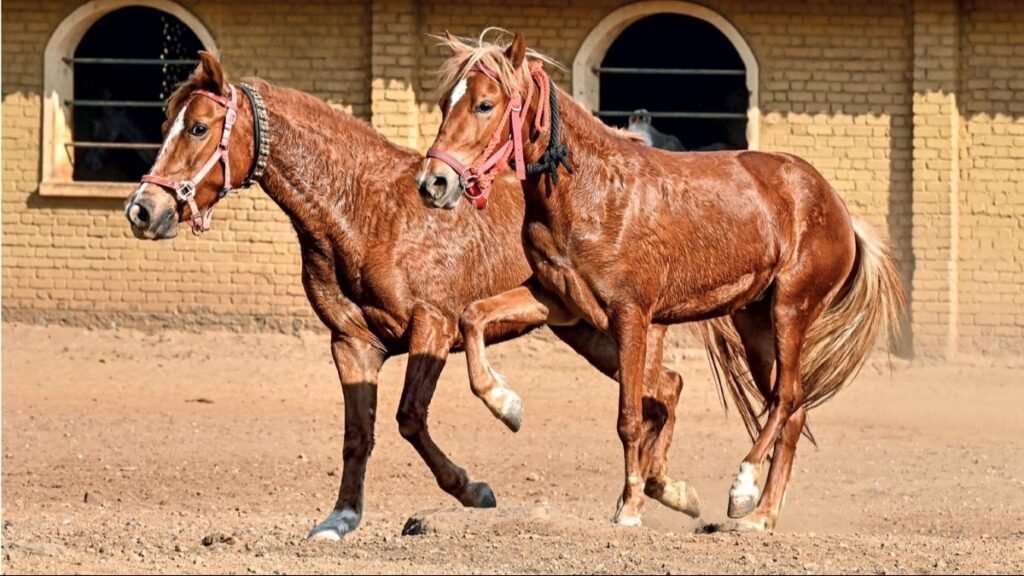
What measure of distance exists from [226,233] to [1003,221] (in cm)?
659

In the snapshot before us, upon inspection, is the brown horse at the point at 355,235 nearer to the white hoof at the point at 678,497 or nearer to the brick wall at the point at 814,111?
the white hoof at the point at 678,497

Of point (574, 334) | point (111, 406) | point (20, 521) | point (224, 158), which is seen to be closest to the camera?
point (224, 158)

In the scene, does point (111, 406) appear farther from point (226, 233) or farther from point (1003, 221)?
point (1003, 221)

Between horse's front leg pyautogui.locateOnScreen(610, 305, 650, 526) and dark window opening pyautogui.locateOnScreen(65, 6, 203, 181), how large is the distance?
987cm

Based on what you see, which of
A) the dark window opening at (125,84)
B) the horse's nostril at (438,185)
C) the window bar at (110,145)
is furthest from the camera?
the dark window opening at (125,84)

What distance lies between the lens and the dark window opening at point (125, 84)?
17406 millimetres

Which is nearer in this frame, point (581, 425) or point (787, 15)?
point (581, 425)

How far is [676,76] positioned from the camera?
60.8ft

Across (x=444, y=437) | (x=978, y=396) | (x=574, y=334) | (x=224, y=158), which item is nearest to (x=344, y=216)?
(x=224, y=158)

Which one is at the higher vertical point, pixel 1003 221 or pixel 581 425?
pixel 1003 221

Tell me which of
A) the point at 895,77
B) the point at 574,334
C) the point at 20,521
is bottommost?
the point at 20,521

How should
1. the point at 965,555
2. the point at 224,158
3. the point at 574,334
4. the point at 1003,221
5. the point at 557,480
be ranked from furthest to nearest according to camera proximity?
the point at 1003,221, the point at 557,480, the point at 574,334, the point at 224,158, the point at 965,555

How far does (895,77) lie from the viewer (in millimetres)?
15820

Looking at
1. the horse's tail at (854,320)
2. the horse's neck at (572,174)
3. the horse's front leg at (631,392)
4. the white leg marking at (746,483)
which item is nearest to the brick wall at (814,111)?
the horse's tail at (854,320)
